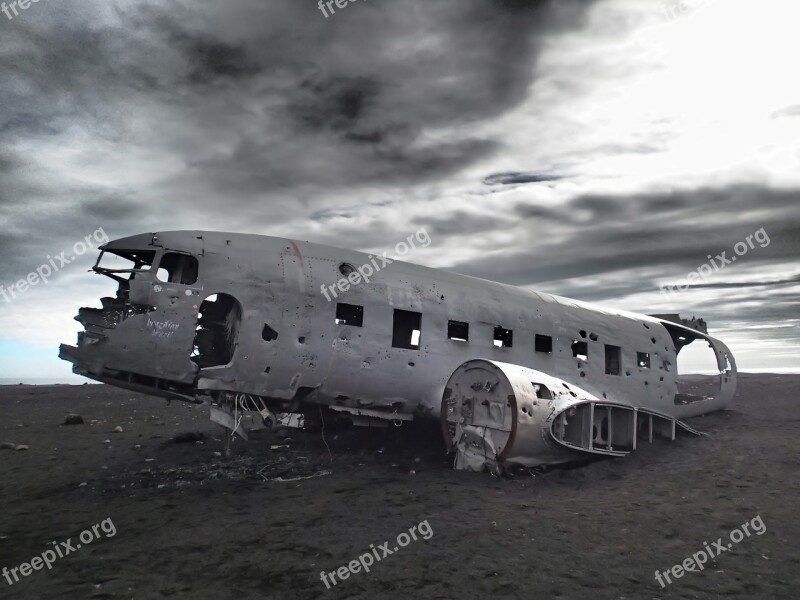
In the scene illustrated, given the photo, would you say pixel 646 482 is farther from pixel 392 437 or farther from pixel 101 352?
pixel 101 352

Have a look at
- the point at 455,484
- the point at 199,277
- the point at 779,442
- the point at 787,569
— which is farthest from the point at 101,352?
the point at 779,442

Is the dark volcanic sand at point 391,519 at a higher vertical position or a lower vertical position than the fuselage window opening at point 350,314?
lower

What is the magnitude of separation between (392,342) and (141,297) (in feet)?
16.0

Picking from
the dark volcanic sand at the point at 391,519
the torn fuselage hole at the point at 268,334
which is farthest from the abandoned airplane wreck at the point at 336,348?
the dark volcanic sand at the point at 391,519

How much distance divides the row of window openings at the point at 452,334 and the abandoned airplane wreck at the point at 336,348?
4 centimetres

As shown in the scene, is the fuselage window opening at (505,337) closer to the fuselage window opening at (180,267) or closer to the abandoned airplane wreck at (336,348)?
the abandoned airplane wreck at (336,348)

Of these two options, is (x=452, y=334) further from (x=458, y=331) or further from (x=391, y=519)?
(x=391, y=519)

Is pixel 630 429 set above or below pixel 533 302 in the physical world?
below

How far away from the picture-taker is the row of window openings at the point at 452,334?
10852 mm

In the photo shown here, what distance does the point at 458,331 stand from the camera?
1220 centimetres

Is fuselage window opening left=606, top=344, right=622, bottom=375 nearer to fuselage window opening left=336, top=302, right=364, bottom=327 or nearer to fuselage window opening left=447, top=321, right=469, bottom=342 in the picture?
fuselage window opening left=447, top=321, right=469, bottom=342

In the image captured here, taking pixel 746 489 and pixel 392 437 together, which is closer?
pixel 746 489

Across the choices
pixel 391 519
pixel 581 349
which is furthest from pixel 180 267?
pixel 581 349

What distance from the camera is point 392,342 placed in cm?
1101
